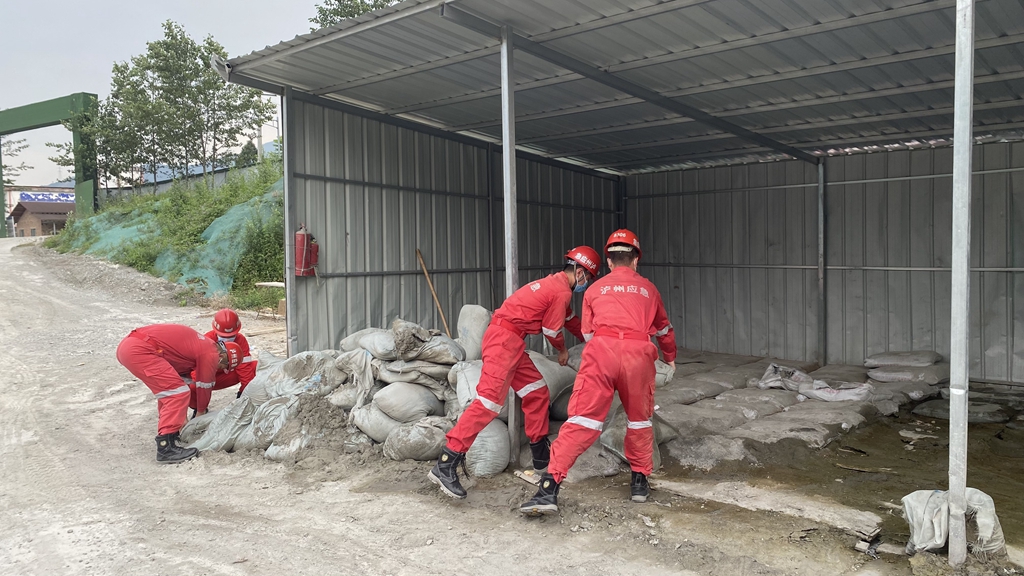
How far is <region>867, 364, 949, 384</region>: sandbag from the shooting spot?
312 inches

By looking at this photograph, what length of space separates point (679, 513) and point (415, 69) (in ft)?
14.7

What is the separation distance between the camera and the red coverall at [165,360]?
17.0 ft

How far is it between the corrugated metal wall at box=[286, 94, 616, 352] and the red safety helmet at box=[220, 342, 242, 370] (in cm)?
77

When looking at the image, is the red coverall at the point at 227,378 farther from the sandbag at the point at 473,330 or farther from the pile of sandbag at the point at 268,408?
the sandbag at the point at 473,330

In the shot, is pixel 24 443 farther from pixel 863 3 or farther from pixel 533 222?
pixel 863 3

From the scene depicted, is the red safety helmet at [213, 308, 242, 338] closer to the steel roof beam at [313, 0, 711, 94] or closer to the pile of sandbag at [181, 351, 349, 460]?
the pile of sandbag at [181, 351, 349, 460]

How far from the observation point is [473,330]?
5.68 metres

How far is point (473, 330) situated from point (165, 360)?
2467mm

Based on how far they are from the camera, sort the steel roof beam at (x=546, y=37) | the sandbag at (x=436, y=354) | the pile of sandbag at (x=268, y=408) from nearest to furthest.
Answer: the steel roof beam at (x=546, y=37), the pile of sandbag at (x=268, y=408), the sandbag at (x=436, y=354)

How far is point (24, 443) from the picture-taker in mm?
5711

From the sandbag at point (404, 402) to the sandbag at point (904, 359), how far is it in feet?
21.3

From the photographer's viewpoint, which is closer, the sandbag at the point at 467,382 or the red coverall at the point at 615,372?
the red coverall at the point at 615,372

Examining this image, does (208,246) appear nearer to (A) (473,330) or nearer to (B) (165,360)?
(B) (165,360)

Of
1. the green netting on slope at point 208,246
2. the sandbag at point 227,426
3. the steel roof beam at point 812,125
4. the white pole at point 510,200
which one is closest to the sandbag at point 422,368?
the white pole at point 510,200
